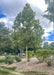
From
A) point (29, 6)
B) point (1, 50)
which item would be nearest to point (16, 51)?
point (1, 50)

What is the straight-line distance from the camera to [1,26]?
4219 cm

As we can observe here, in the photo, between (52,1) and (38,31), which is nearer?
(52,1)

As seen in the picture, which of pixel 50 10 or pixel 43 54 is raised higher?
pixel 50 10

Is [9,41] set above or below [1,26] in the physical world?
below

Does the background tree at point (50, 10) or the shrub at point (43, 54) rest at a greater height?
the background tree at point (50, 10)

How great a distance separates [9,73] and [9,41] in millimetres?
23275

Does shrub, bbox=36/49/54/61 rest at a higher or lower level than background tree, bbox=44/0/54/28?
lower

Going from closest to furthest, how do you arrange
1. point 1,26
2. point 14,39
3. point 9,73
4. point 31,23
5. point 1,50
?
point 9,73 < point 14,39 < point 1,50 < point 31,23 < point 1,26

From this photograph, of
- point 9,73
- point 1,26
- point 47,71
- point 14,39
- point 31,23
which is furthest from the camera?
point 1,26

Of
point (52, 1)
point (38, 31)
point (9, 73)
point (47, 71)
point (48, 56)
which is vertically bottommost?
point (47, 71)

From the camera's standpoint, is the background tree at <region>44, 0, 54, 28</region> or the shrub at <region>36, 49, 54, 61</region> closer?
the shrub at <region>36, 49, 54, 61</region>

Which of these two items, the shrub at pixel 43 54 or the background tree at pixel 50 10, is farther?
the background tree at pixel 50 10

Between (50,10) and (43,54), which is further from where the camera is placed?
(50,10)

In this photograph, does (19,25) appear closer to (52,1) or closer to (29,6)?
(29,6)
